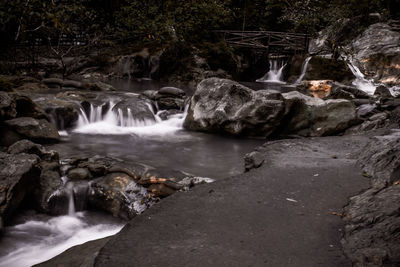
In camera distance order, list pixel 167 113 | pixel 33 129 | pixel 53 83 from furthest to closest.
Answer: pixel 53 83 → pixel 167 113 → pixel 33 129

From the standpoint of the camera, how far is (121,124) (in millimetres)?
10117

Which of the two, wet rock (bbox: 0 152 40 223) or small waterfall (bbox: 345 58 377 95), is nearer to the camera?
wet rock (bbox: 0 152 40 223)

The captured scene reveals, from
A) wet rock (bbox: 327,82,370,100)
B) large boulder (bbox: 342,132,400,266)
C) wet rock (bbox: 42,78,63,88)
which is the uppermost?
wet rock (bbox: 42,78,63,88)

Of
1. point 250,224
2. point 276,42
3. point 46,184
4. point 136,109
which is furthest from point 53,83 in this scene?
point 276,42

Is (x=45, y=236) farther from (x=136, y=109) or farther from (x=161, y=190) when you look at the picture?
(x=136, y=109)

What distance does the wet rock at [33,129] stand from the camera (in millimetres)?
7334

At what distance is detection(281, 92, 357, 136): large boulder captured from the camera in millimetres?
8445

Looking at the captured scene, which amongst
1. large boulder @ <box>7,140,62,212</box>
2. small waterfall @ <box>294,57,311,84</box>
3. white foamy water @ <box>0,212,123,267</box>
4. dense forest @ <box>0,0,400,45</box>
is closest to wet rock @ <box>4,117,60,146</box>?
large boulder @ <box>7,140,62,212</box>

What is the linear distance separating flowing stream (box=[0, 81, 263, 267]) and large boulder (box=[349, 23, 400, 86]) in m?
10.8

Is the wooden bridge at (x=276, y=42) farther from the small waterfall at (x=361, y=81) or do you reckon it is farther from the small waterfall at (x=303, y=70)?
the small waterfall at (x=361, y=81)

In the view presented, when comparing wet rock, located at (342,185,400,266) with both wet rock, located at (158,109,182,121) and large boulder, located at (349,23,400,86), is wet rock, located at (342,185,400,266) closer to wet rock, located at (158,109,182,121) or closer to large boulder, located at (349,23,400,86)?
wet rock, located at (158,109,182,121)

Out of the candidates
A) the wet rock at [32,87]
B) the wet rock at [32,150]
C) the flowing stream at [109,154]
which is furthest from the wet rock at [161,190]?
the wet rock at [32,87]

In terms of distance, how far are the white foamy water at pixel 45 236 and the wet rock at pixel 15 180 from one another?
0.30 metres

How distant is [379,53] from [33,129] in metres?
16.0
